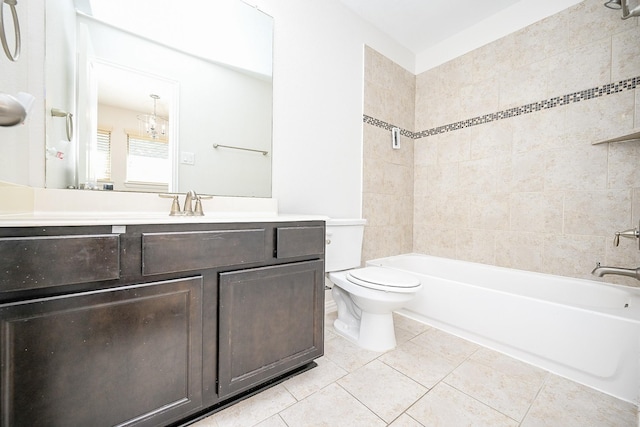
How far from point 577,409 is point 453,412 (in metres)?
0.56

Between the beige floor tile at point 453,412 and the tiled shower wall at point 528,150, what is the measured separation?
1.28 metres

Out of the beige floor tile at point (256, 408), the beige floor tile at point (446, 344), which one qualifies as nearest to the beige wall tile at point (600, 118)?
the beige floor tile at point (446, 344)

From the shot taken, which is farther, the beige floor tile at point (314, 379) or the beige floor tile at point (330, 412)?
the beige floor tile at point (314, 379)

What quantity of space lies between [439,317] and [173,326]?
175 centimetres

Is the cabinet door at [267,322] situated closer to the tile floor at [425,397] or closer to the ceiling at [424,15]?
the tile floor at [425,397]

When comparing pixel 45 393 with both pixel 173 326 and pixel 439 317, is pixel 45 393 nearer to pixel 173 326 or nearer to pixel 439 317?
pixel 173 326

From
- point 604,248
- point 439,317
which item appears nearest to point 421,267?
point 439,317

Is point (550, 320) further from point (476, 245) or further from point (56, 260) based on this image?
point (56, 260)

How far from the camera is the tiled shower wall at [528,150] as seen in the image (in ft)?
5.67

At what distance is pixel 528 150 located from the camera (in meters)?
2.09

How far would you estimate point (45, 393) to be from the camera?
0.75 meters

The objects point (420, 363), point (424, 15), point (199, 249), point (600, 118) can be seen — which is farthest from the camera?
point (424, 15)

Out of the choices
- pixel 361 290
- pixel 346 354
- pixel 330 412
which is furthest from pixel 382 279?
pixel 330 412

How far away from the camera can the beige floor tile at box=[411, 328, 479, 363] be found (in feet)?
5.28
